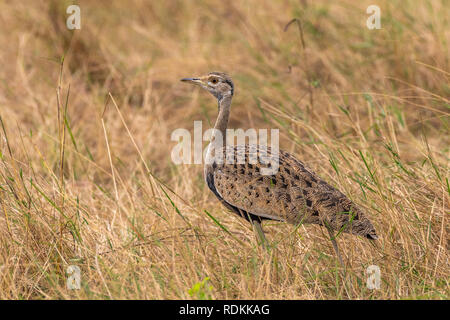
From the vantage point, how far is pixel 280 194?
→ 373cm

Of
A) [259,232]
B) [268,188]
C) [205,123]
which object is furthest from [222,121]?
[205,123]

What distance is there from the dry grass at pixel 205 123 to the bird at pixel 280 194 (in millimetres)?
142

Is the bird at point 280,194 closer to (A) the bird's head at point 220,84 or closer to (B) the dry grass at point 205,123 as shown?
(B) the dry grass at point 205,123

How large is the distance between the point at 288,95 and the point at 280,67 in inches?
19.6

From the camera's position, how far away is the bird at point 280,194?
11.9 feet

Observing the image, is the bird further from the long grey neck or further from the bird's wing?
the long grey neck

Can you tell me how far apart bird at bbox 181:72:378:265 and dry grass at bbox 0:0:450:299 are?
5.6 inches

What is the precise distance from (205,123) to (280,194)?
2897 millimetres

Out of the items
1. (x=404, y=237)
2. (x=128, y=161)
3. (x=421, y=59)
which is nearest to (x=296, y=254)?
(x=404, y=237)

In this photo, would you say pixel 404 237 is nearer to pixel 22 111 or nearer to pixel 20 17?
pixel 22 111

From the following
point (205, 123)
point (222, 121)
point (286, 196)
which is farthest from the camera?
point (205, 123)

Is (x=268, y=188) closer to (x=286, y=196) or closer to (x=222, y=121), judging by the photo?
(x=286, y=196)

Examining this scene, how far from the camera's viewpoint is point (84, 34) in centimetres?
706

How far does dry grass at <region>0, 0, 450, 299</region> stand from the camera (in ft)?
11.6
